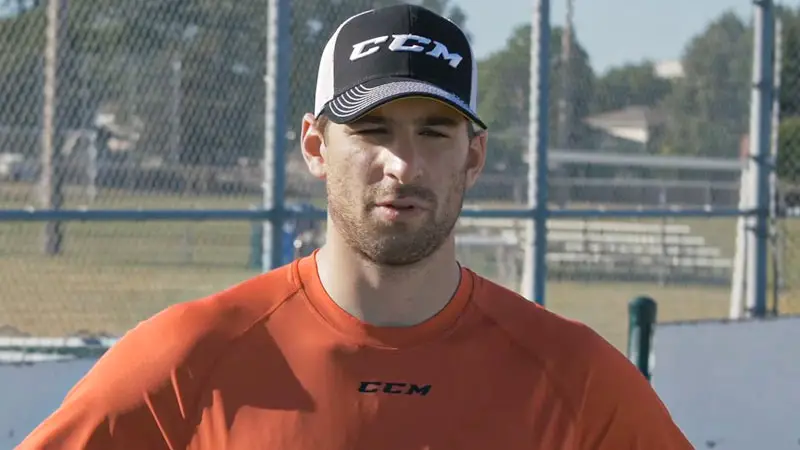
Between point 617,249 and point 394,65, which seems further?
point 617,249

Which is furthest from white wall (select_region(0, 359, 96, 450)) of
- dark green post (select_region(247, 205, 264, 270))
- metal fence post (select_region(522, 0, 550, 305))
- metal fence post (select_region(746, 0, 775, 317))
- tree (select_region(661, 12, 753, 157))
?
metal fence post (select_region(746, 0, 775, 317))

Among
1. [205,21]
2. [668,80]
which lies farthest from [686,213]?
[205,21]

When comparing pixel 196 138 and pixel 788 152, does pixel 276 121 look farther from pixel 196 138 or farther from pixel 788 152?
pixel 788 152

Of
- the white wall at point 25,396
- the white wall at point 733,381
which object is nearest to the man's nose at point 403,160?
the white wall at point 25,396

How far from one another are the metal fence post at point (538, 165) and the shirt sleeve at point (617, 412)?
4317 mm

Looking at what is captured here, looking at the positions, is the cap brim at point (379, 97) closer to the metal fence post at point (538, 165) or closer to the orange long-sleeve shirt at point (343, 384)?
the orange long-sleeve shirt at point (343, 384)

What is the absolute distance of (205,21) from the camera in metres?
5.88

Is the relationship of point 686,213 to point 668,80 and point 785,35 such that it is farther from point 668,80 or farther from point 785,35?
point 785,35

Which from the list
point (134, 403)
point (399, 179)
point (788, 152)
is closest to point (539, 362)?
point (399, 179)

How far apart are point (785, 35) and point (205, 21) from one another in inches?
158

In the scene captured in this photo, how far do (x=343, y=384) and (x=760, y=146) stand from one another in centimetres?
573

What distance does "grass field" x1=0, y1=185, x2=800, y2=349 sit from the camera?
5.72 m

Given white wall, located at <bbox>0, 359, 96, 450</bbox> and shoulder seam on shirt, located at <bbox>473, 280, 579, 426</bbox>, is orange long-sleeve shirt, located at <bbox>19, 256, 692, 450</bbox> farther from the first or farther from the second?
white wall, located at <bbox>0, 359, 96, 450</bbox>

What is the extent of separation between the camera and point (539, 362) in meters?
2.23
